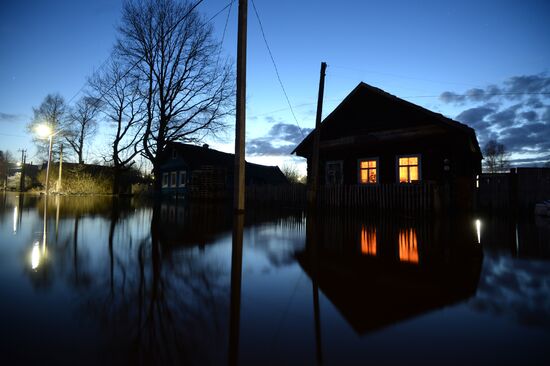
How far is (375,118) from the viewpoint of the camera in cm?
1577

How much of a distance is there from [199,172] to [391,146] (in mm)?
16903

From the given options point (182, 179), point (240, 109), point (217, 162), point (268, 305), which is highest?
point (217, 162)

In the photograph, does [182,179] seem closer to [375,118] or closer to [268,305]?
[375,118]

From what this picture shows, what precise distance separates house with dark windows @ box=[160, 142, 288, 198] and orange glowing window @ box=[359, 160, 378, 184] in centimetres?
1051

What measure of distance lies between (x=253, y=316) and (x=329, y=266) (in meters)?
1.65

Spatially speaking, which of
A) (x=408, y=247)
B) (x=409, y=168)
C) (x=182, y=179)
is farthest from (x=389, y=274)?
(x=182, y=179)

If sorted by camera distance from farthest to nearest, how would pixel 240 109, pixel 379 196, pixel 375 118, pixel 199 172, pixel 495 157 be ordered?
pixel 495 157
pixel 199 172
pixel 375 118
pixel 379 196
pixel 240 109

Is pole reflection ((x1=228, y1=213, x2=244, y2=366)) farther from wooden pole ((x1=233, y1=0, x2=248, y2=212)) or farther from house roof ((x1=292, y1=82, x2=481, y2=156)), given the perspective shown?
house roof ((x1=292, y1=82, x2=481, y2=156))

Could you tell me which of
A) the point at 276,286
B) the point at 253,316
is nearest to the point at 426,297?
the point at 276,286

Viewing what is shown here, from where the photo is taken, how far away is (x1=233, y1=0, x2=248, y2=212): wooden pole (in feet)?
29.9

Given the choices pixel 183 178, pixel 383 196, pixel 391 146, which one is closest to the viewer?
pixel 383 196

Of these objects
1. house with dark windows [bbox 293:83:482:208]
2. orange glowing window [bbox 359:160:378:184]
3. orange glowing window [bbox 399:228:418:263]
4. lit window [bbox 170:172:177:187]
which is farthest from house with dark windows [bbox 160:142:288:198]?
orange glowing window [bbox 399:228:418:263]

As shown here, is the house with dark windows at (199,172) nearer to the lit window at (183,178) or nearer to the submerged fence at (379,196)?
the lit window at (183,178)

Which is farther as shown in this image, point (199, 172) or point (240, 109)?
point (199, 172)
